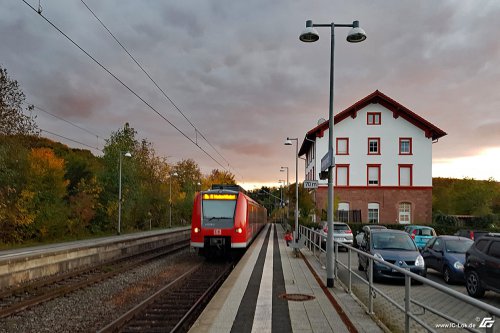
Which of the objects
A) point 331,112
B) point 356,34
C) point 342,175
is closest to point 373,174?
point 342,175

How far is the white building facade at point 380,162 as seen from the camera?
48.4 meters

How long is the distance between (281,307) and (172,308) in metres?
2.82

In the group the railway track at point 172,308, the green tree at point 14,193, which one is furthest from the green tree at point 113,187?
the railway track at point 172,308

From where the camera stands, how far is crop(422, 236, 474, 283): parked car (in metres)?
14.2

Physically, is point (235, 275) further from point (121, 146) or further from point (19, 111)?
point (121, 146)

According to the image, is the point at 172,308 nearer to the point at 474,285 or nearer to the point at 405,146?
the point at 474,285

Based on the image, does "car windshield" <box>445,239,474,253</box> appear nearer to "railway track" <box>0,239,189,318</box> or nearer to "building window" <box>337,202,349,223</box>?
"railway track" <box>0,239,189,318</box>

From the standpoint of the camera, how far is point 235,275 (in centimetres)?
1409

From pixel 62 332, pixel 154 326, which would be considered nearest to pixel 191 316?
pixel 154 326

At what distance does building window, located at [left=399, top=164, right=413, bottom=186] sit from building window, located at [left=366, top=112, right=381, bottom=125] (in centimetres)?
528

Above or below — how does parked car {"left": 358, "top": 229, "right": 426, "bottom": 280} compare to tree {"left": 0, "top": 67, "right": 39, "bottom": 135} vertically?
below

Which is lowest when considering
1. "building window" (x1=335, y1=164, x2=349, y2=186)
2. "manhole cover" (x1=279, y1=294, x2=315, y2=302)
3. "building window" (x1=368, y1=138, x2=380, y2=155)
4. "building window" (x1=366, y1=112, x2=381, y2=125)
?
"manhole cover" (x1=279, y1=294, x2=315, y2=302)

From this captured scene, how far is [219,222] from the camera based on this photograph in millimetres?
19516

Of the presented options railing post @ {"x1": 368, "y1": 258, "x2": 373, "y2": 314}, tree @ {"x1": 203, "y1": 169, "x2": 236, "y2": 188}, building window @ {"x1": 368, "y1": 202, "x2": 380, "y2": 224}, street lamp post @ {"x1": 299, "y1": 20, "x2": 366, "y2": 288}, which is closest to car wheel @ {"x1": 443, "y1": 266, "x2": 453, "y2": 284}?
street lamp post @ {"x1": 299, "y1": 20, "x2": 366, "y2": 288}
